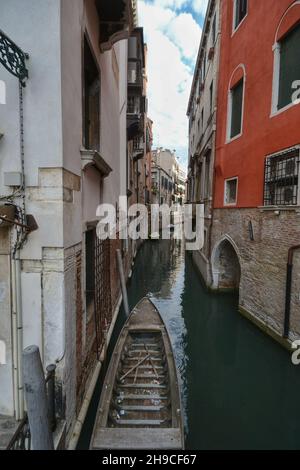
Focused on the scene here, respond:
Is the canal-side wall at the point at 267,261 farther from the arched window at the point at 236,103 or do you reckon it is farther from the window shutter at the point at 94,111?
the window shutter at the point at 94,111

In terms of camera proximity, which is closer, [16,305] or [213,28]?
[16,305]

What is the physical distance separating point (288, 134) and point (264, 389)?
5.48 meters

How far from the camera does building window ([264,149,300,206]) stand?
19.4 ft

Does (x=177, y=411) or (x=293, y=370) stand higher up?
(x=177, y=411)

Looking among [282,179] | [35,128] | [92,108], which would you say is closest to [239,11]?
[282,179]

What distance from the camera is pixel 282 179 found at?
6.39 meters

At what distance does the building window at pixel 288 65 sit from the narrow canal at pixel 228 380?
5.99 meters

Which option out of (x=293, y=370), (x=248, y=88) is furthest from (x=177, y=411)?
(x=248, y=88)

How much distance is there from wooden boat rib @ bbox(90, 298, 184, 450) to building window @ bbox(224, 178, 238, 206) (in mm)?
5504

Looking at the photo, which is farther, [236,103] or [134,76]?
[134,76]

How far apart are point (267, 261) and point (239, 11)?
8301 millimetres

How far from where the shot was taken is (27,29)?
2.58 metres

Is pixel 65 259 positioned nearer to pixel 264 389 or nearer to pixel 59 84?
pixel 59 84

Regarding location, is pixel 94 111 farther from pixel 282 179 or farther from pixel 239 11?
pixel 239 11
